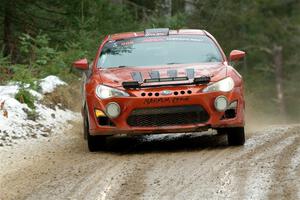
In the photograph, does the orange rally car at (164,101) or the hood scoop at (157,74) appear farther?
the hood scoop at (157,74)

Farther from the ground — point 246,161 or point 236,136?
point 246,161

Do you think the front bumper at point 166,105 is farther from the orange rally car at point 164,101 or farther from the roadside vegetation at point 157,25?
the roadside vegetation at point 157,25

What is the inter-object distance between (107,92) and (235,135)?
1806 mm

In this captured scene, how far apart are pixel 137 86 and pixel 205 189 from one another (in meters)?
2.58

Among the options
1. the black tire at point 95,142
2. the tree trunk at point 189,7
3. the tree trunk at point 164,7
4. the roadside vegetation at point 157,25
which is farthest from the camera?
the tree trunk at point 189,7

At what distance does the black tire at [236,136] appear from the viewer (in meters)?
9.74

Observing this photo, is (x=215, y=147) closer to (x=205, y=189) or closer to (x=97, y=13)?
(x=205, y=189)

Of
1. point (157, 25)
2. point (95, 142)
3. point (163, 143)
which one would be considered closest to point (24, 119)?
point (95, 142)

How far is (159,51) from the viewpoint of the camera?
10.8 meters

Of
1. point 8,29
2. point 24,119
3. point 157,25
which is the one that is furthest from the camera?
point 157,25

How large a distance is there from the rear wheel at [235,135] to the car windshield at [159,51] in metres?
1.24

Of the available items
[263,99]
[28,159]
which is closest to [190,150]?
[28,159]

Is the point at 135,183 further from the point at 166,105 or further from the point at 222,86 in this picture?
the point at 222,86

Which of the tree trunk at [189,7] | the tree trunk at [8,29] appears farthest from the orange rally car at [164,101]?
the tree trunk at [189,7]
